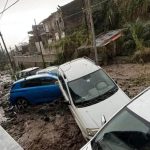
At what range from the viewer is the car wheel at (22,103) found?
13.5 meters

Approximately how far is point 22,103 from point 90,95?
20.9 feet

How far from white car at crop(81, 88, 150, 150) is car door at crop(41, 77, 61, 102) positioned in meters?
8.25

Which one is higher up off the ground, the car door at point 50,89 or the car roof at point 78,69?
the car roof at point 78,69

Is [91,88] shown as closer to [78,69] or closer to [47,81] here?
[78,69]

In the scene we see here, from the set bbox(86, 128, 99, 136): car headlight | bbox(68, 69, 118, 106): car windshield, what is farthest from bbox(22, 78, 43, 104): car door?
bbox(86, 128, 99, 136): car headlight

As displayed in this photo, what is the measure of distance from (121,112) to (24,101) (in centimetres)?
978

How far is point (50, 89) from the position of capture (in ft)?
41.2

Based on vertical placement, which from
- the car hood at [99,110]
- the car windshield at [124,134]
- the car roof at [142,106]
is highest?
the car roof at [142,106]

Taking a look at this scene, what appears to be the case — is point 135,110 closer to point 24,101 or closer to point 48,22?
point 24,101

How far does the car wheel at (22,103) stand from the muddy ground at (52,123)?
0.30 meters

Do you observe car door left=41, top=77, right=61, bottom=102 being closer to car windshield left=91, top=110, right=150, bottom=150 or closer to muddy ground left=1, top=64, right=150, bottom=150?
muddy ground left=1, top=64, right=150, bottom=150

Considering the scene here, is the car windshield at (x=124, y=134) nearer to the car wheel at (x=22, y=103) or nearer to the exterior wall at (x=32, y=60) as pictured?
the car wheel at (x=22, y=103)

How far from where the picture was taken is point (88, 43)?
21.8m

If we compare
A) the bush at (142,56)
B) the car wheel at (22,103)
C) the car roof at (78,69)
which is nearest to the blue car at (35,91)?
the car wheel at (22,103)
